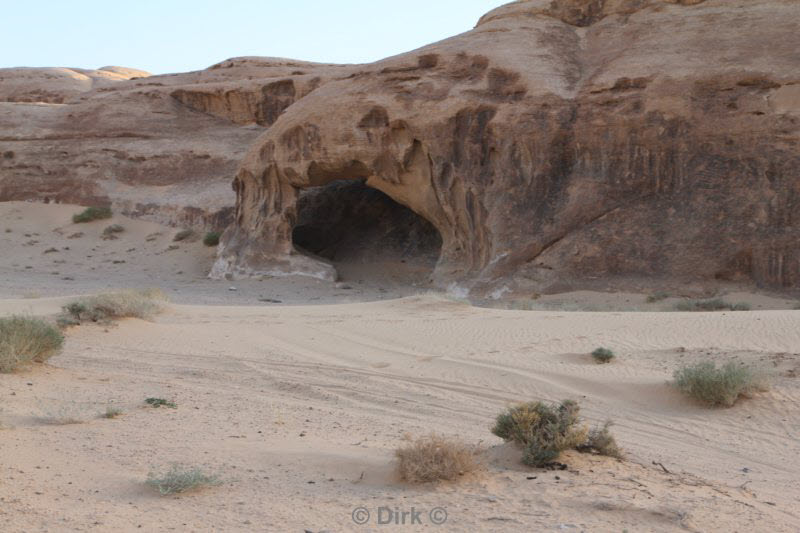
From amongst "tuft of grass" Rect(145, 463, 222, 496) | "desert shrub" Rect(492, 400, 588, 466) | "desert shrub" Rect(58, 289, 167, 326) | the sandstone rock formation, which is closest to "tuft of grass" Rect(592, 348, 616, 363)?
"desert shrub" Rect(492, 400, 588, 466)

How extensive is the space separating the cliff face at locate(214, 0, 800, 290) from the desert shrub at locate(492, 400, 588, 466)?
10.5m

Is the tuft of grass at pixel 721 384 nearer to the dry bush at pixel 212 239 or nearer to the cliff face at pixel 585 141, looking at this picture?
the cliff face at pixel 585 141

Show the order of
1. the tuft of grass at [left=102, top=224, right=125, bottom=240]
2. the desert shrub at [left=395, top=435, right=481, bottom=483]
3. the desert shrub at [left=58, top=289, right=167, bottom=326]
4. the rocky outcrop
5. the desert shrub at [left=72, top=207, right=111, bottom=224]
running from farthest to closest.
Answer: the rocky outcrop → the desert shrub at [left=72, top=207, right=111, bottom=224] → the tuft of grass at [left=102, top=224, right=125, bottom=240] → the desert shrub at [left=58, top=289, right=167, bottom=326] → the desert shrub at [left=395, top=435, right=481, bottom=483]

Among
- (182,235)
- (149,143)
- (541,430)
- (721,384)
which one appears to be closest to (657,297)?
(721,384)

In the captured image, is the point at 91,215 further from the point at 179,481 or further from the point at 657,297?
the point at 179,481

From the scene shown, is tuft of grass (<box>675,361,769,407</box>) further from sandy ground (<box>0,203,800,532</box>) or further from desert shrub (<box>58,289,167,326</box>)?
desert shrub (<box>58,289,167,326</box>)

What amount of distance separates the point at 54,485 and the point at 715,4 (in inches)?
644

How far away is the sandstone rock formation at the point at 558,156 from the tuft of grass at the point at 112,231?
18.7 feet

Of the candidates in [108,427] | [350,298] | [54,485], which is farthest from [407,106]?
[54,485]

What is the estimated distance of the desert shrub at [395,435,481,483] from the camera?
442cm

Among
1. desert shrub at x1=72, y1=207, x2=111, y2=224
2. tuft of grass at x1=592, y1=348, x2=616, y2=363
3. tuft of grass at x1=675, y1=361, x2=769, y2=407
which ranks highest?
desert shrub at x1=72, y1=207, x2=111, y2=224

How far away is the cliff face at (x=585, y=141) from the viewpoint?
14.9m

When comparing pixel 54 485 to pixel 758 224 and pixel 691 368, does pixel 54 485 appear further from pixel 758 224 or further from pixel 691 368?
pixel 758 224

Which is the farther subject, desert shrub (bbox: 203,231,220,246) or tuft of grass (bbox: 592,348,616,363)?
desert shrub (bbox: 203,231,220,246)
